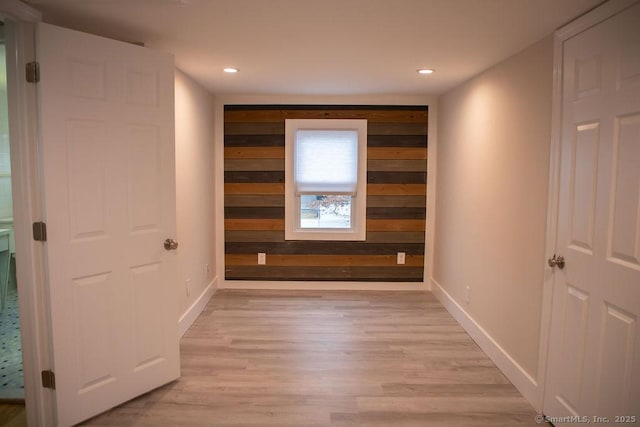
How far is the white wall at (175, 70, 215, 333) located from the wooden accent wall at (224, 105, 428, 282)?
1.00 feet

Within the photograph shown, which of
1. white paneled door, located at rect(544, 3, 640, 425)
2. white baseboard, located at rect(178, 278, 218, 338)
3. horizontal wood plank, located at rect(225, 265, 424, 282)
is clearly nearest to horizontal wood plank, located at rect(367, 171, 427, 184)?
horizontal wood plank, located at rect(225, 265, 424, 282)

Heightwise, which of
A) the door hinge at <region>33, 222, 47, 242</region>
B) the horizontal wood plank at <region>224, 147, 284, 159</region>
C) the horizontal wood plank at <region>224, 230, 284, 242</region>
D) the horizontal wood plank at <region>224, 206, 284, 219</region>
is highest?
the horizontal wood plank at <region>224, 147, 284, 159</region>

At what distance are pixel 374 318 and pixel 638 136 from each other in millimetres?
2610

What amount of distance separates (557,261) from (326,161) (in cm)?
276

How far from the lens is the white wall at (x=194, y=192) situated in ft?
10.7

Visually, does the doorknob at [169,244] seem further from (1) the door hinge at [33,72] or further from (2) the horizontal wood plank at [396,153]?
(2) the horizontal wood plank at [396,153]

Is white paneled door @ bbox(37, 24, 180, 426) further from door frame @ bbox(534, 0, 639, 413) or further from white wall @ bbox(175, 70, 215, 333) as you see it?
door frame @ bbox(534, 0, 639, 413)

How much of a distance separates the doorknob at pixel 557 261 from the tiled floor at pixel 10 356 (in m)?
3.17

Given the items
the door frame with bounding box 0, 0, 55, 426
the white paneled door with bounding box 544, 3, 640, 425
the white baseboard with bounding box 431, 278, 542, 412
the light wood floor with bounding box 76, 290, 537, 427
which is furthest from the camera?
the white baseboard with bounding box 431, 278, 542, 412

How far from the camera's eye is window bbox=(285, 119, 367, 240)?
4.44 meters

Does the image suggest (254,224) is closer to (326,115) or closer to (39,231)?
(326,115)

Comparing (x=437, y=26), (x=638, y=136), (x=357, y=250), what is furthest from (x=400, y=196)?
(x=638, y=136)

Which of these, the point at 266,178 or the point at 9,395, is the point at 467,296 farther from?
the point at 9,395

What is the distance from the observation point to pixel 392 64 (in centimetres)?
303
